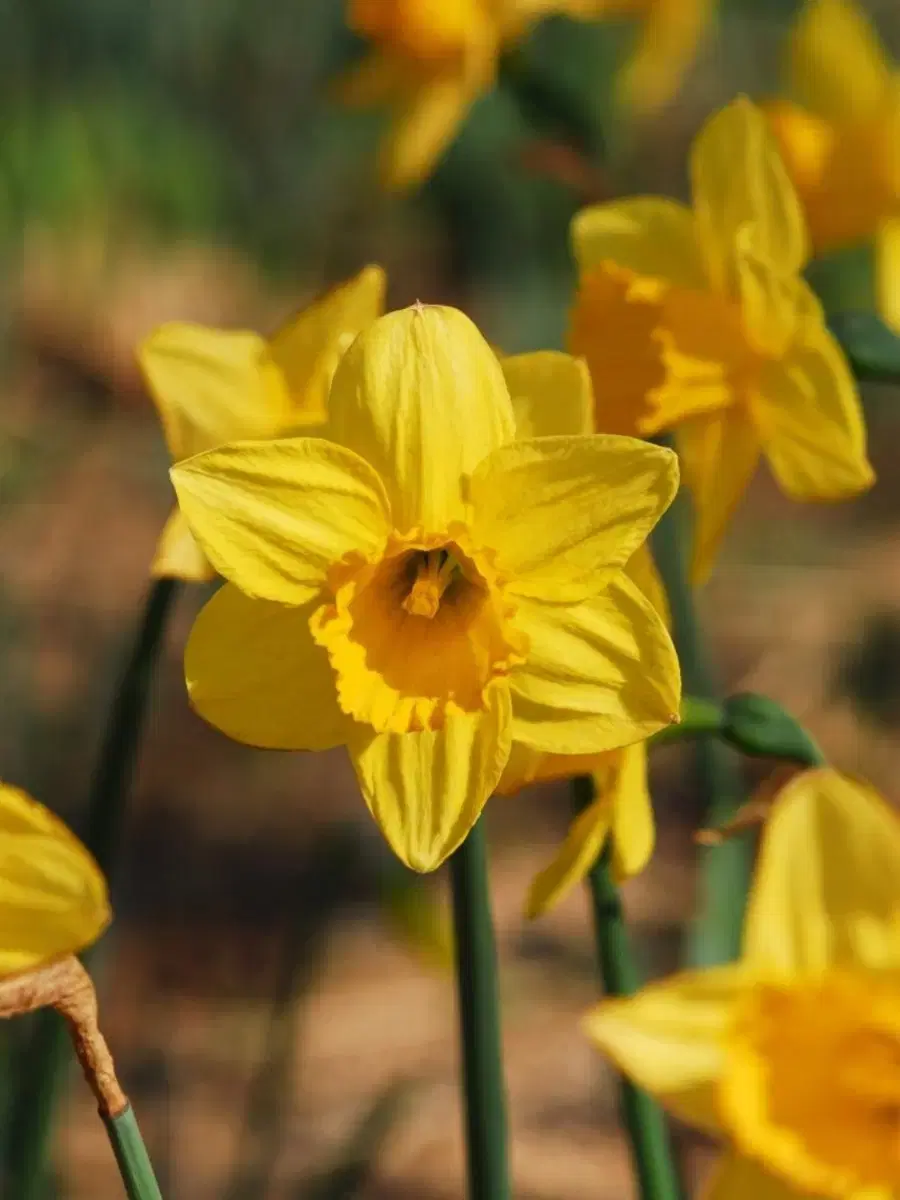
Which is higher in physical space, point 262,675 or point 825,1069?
point 262,675

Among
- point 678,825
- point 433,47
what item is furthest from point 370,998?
point 433,47

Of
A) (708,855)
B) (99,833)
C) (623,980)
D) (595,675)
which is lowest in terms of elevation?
(708,855)

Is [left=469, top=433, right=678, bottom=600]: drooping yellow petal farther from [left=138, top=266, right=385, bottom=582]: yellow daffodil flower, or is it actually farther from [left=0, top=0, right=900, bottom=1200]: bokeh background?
[left=0, top=0, right=900, bottom=1200]: bokeh background

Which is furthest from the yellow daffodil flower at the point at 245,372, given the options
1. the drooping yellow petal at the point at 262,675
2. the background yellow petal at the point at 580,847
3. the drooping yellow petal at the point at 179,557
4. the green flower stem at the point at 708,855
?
the green flower stem at the point at 708,855

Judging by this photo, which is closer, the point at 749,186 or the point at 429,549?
the point at 429,549

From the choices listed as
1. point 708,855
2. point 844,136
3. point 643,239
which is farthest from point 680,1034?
point 844,136

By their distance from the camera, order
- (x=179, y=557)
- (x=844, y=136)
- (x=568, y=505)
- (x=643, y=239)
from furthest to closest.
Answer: (x=844, y=136) → (x=643, y=239) → (x=179, y=557) → (x=568, y=505)

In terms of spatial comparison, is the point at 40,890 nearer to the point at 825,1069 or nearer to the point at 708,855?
the point at 825,1069

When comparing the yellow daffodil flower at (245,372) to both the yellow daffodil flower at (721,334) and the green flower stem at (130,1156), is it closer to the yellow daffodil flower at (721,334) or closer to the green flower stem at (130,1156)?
the yellow daffodil flower at (721,334)
